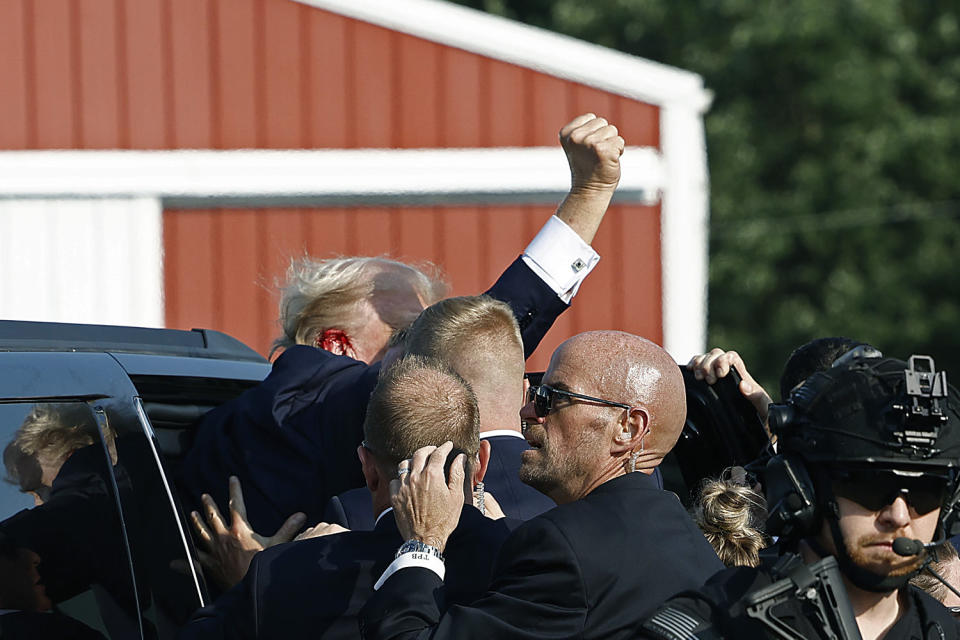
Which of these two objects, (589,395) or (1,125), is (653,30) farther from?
(589,395)

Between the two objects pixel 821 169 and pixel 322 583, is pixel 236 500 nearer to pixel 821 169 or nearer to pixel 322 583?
pixel 322 583

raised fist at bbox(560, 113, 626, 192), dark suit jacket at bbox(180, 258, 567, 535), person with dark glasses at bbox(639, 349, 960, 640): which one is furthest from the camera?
raised fist at bbox(560, 113, 626, 192)

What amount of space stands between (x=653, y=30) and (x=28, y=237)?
14.9 m

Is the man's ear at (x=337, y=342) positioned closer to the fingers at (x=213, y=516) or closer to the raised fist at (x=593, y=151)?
the fingers at (x=213, y=516)

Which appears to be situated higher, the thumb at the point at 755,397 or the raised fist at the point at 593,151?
the raised fist at the point at 593,151

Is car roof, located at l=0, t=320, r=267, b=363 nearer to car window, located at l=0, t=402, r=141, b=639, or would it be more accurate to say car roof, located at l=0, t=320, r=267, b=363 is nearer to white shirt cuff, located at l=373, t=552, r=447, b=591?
car window, located at l=0, t=402, r=141, b=639

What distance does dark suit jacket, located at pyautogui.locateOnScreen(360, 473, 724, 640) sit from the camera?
2.34 m

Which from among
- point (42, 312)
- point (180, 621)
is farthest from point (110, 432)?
point (42, 312)

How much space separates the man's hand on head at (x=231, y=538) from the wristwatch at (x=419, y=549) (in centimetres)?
57

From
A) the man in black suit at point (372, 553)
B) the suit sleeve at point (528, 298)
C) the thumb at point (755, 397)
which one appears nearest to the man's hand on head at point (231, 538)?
the man in black suit at point (372, 553)

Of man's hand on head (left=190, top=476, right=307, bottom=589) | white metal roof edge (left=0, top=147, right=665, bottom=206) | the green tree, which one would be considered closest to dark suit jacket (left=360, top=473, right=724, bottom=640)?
man's hand on head (left=190, top=476, right=307, bottom=589)

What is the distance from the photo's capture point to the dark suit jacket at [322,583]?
2.59 m

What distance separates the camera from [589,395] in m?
2.69

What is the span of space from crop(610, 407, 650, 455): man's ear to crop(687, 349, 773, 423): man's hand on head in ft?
2.93
